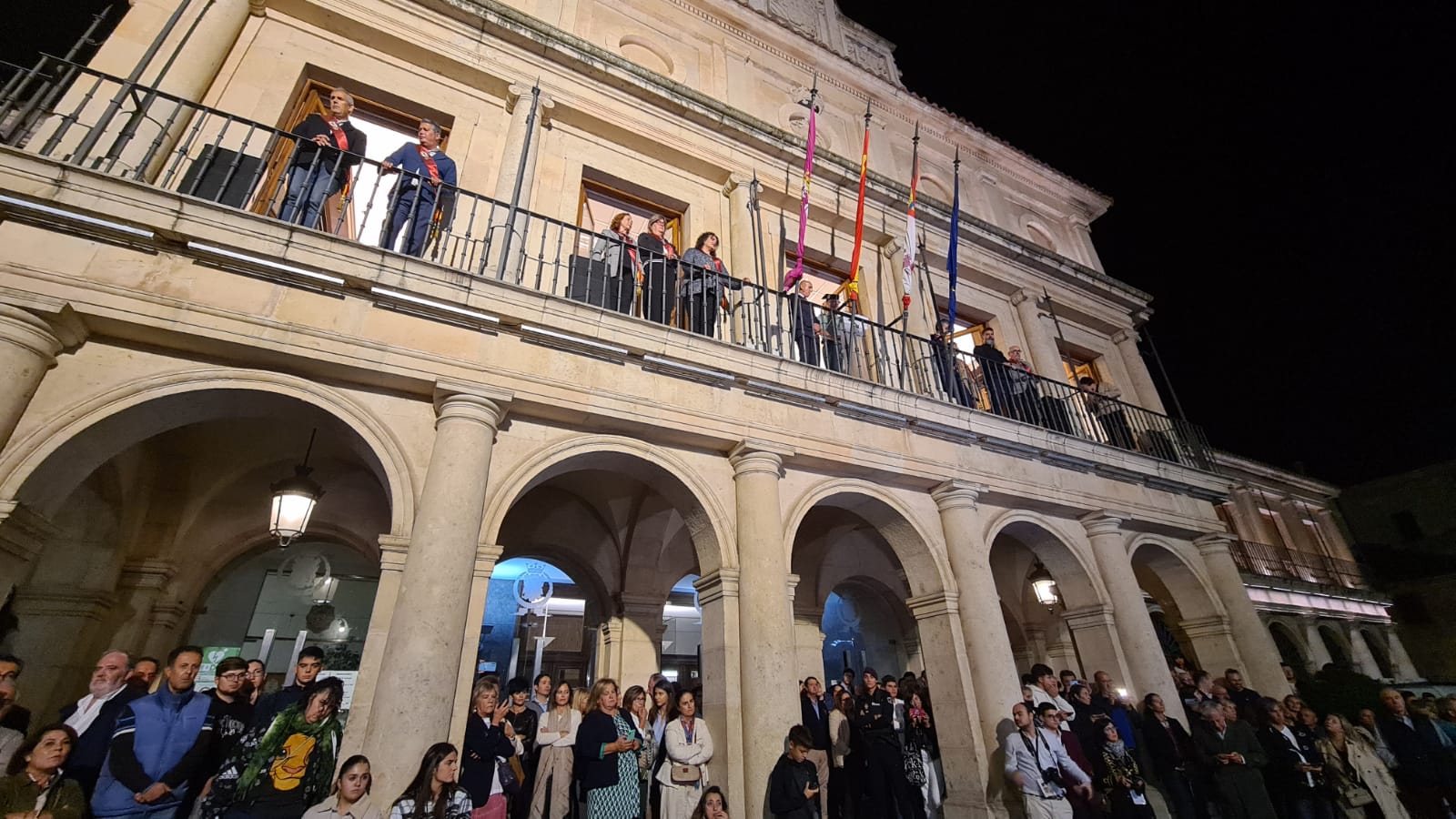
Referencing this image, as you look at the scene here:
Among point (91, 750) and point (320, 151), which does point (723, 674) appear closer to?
point (91, 750)

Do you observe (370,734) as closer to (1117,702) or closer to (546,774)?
(546,774)

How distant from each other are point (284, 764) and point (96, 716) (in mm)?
1047

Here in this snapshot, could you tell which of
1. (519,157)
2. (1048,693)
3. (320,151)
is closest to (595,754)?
(1048,693)

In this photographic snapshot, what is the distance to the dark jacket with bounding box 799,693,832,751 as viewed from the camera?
5.43m

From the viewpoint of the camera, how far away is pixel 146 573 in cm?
570

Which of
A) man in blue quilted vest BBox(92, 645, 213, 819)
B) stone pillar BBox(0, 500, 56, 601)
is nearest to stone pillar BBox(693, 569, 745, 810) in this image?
man in blue quilted vest BBox(92, 645, 213, 819)

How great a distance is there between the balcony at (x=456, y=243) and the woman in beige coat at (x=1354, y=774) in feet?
11.4

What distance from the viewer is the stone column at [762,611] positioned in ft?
15.3

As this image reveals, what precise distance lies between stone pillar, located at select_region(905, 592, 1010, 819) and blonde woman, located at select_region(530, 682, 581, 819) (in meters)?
3.59

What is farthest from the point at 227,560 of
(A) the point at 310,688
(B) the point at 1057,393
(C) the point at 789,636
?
(B) the point at 1057,393

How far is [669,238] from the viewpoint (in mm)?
7859

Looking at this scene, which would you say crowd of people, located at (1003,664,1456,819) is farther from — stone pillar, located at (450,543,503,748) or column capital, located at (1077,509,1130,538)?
stone pillar, located at (450,543,503,748)

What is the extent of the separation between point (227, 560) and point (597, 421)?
4.59 metres

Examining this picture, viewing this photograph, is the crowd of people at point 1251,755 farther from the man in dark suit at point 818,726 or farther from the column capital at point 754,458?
the column capital at point 754,458
